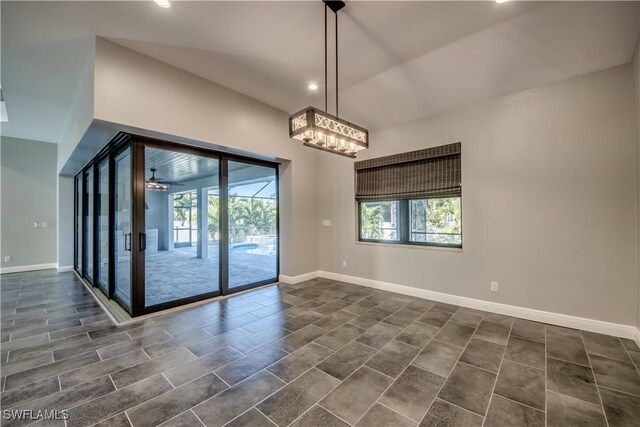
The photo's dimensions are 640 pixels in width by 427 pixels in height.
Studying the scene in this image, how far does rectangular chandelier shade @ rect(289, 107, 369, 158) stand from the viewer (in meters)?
2.36

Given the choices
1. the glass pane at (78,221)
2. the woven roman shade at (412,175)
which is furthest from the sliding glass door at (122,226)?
the woven roman shade at (412,175)

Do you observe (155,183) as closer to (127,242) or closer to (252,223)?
(127,242)

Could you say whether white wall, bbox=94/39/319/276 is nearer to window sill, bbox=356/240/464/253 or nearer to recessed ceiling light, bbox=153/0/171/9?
recessed ceiling light, bbox=153/0/171/9

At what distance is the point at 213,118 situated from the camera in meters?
3.80

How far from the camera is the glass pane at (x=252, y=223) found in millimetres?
4645

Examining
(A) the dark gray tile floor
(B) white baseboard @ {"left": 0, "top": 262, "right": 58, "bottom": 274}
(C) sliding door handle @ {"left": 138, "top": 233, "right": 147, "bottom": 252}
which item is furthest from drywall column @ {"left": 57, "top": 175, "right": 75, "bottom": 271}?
(C) sliding door handle @ {"left": 138, "top": 233, "right": 147, "bottom": 252}

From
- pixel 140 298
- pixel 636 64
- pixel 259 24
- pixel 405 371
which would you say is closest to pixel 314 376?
pixel 405 371

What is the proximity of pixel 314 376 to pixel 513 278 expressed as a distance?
2923 mm

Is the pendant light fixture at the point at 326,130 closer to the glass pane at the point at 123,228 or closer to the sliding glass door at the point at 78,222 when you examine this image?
the glass pane at the point at 123,228

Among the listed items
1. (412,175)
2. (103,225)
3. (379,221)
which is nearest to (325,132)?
(412,175)

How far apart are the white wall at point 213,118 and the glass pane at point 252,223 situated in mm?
253

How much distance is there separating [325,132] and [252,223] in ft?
9.95

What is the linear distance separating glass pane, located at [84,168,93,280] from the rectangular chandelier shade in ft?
17.0

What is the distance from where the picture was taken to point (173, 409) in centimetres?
182
